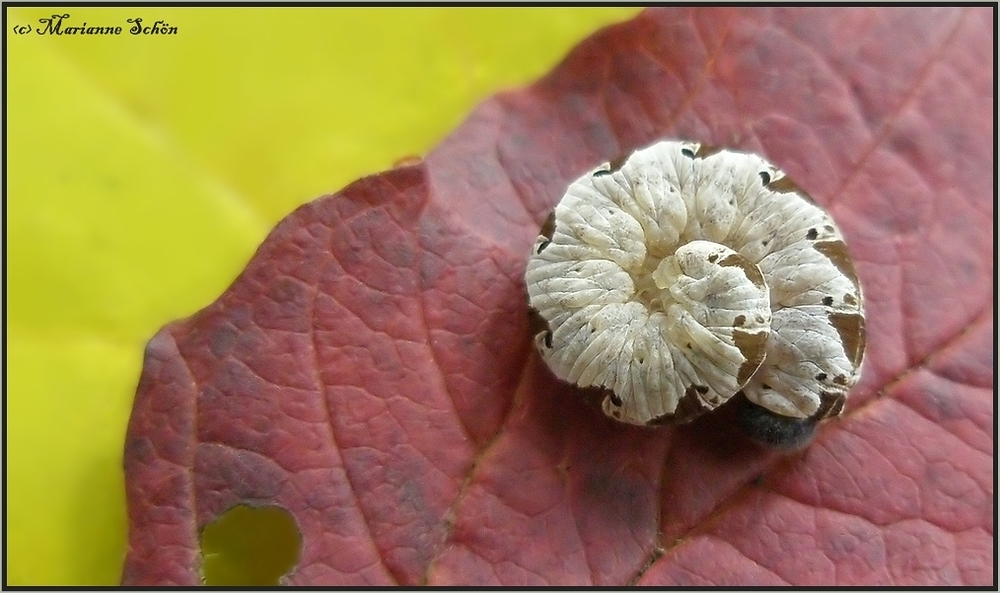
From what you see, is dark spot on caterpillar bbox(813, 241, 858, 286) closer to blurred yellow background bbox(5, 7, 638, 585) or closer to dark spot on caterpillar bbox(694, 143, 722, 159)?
dark spot on caterpillar bbox(694, 143, 722, 159)

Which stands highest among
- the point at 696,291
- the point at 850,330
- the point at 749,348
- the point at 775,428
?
the point at 696,291

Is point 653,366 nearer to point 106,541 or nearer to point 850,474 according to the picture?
point 850,474

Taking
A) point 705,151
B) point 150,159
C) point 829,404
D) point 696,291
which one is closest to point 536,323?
point 696,291

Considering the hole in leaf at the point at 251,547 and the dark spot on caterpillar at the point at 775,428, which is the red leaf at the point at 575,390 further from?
the hole in leaf at the point at 251,547

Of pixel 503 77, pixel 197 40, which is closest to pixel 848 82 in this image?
pixel 503 77

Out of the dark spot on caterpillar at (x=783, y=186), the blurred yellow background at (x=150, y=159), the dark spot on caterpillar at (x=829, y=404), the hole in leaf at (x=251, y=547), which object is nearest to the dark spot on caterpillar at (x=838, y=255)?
the dark spot on caterpillar at (x=783, y=186)

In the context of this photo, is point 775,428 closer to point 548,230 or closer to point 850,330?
point 850,330

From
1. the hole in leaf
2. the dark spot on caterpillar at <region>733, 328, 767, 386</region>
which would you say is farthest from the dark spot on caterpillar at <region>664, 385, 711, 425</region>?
the hole in leaf
